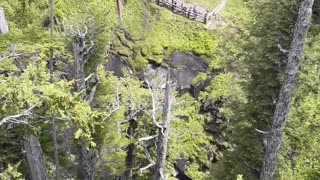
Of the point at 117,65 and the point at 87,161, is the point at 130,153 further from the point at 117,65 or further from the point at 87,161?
the point at 117,65

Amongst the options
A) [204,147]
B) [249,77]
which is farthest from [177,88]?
[249,77]

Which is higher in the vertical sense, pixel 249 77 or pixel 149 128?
pixel 249 77

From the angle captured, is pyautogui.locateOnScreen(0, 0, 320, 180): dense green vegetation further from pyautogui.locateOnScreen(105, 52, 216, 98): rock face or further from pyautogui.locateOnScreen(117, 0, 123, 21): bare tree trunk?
pyautogui.locateOnScreen(117, 0, 123, 21): bare tree trunk

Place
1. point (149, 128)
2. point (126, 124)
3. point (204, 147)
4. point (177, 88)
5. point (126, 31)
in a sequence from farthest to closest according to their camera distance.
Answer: point (126, 31)
point (177, 88)
point (204, 147)
point (126, 124)
point (149, 128)

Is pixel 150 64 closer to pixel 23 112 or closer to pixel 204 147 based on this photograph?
pixel 204 147

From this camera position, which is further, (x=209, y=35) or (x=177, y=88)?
(x=209, y=35)

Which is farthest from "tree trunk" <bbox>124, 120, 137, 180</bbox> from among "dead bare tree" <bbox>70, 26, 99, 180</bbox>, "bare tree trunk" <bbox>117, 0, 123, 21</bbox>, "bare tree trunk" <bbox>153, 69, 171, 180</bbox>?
"bare tree trunk" <bbox>117, 0, 123, 21</bbox>
